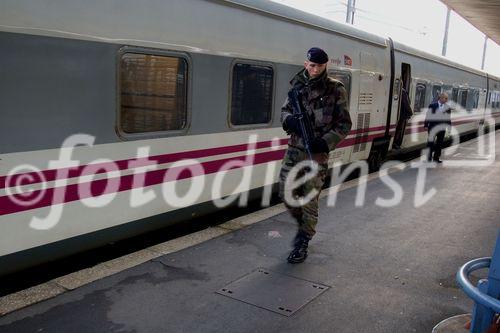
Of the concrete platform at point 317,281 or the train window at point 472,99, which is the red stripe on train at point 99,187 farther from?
the train window at point 472,99

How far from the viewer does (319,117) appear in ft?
13.8

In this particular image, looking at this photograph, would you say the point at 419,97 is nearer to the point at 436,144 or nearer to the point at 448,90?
the point at 436,144

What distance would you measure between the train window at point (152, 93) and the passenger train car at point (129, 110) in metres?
0.01

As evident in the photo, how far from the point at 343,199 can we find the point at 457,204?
169 cm

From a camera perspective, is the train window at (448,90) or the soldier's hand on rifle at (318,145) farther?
the train window at (448,90)

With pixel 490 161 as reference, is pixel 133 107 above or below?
above

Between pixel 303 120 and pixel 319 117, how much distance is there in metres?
0.16

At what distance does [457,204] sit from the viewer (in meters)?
6.97

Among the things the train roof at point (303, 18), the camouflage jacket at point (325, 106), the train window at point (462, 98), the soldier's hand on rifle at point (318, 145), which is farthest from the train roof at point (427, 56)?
the soldier's hand on rifle at point (318, 145)

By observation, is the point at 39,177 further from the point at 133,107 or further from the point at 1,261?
the point at 133,107

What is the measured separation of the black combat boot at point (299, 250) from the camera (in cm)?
440

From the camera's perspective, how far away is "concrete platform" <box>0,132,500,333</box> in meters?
3.27

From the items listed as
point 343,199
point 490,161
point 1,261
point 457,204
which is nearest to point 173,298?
point 1,261

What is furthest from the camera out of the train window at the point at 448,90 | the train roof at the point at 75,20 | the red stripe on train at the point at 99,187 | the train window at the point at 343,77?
the train window at the point at 448,90
